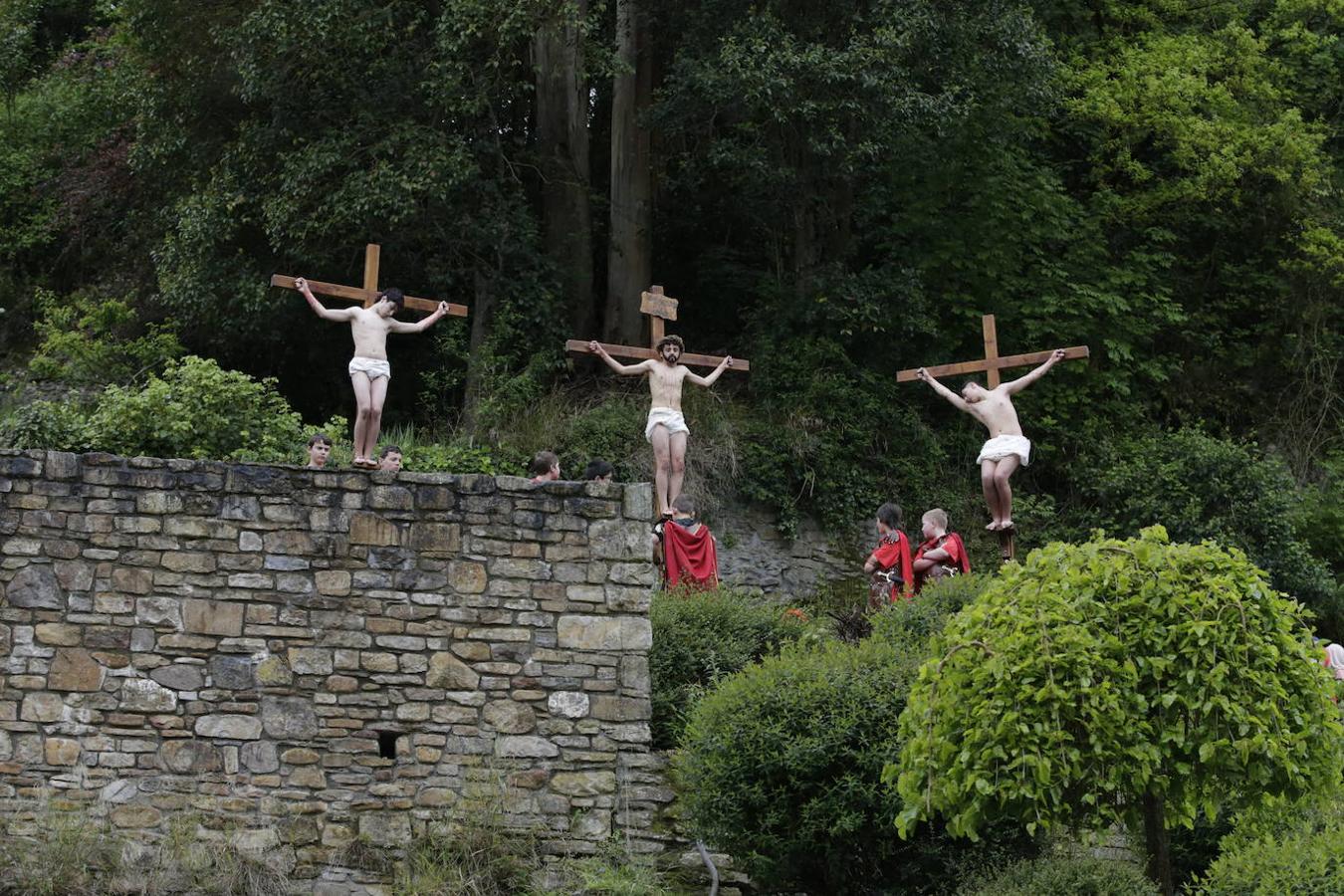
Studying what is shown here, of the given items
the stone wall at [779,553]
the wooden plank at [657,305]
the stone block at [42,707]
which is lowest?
the stone block at [42,707]

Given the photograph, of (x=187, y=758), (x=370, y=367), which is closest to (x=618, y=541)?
(x=187, y=758)

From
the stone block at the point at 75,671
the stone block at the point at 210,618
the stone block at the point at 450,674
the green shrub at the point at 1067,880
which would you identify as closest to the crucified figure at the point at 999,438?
the stone block at the point at 450,674

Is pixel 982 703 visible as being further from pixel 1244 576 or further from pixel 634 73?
pixel 634 73

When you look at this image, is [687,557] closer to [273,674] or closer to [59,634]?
[273,674]

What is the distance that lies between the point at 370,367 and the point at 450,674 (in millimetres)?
2933

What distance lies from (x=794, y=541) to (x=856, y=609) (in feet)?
13.7

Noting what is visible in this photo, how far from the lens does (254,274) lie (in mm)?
17250

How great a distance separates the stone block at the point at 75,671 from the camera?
9703 mm

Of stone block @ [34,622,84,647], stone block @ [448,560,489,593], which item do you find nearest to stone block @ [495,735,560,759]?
stone block @ [448,560,489,593]

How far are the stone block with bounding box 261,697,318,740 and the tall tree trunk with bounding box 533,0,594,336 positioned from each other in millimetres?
9087

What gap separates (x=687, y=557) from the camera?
12.9 meters

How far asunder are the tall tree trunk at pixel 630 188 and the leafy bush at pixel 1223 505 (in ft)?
16.8

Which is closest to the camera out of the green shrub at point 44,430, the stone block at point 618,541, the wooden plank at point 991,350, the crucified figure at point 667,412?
the stone block at point 618,541

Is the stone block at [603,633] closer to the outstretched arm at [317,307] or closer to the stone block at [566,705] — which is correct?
the stone block at [566,705]
